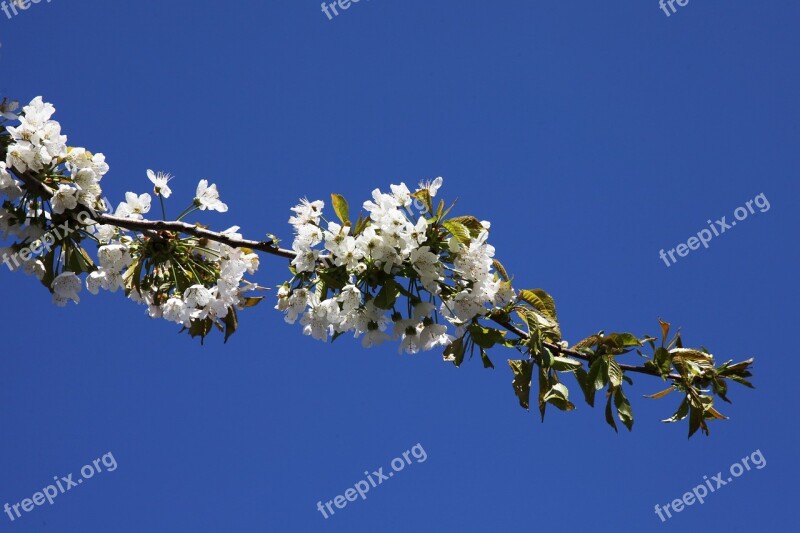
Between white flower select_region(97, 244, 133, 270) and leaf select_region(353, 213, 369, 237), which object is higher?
white flower select_region(97, 244, 133, 270)

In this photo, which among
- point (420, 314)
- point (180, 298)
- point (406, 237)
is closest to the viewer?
point (406, 237)

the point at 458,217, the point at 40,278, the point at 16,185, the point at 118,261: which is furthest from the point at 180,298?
the point at 458,217

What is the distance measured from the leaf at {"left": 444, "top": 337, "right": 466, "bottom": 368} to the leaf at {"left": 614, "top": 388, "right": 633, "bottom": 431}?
53 cm

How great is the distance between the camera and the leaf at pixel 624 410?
2639mm

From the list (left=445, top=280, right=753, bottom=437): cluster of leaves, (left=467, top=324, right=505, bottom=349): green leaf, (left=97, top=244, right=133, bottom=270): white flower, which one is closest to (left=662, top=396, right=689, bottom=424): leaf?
(left=445, top=280, right=753, bottom=437): cluster of leaves

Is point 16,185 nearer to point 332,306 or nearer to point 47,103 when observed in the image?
point 47,103

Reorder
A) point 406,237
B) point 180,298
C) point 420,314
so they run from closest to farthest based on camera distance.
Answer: point 406,237
point 420,314
point 180,298

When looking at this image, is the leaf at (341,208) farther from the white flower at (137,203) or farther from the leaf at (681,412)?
the leaf at (681,412)

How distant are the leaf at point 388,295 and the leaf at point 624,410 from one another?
83 centimetres

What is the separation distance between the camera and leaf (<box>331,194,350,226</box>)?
2.59 metres

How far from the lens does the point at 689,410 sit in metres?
2.72

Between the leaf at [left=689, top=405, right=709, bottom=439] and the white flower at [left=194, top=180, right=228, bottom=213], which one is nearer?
the leaf at [left=689, top=405, right=709, bottom=439]

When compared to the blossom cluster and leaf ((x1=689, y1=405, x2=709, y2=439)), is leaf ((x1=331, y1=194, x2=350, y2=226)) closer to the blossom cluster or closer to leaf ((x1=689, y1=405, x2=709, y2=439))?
the blossom cluster

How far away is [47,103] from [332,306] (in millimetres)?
1181
